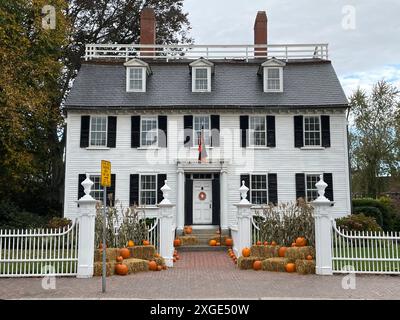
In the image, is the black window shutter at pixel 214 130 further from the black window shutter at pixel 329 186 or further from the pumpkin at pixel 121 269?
the pumpkin at pixel 121 269

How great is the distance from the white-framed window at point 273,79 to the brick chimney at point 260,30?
314 cm

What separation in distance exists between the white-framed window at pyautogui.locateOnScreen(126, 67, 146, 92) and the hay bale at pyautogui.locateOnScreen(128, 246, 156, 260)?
1191cm

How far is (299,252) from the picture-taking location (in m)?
12.0

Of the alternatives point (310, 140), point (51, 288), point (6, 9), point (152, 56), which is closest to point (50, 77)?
point (6, 9)

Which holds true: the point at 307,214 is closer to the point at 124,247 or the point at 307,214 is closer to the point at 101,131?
the point at 124,247

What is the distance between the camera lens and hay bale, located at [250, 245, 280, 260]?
1297 centimetres

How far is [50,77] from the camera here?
26.2 metres

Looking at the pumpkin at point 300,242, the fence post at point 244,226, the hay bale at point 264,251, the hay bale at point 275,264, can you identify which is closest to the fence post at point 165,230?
the fence post at point 244,226

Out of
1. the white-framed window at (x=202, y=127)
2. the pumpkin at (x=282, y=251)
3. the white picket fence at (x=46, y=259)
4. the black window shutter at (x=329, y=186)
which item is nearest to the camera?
the white picket fence at (x=46, y=259)

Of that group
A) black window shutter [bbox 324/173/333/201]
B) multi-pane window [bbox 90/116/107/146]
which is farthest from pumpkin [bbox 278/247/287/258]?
multi-pane window [bbox 90/116/107/146]

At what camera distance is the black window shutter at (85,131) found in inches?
854

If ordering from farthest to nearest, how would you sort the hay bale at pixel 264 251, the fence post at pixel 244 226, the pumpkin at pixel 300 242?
the fence post at pixel 244 226, the hay bale at pixel 264 251, the pumpkin at pixel 300 242

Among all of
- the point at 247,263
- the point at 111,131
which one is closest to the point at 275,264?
the point at 247,263

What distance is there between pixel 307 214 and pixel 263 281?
3.07m
